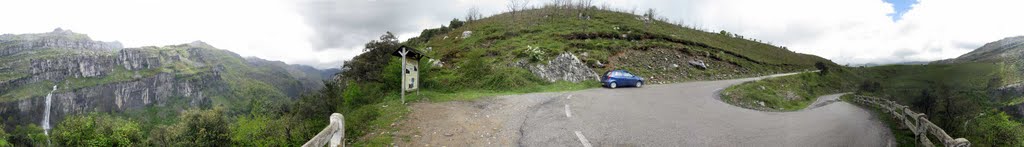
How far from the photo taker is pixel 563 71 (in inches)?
922

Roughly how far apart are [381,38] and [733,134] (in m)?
20.4

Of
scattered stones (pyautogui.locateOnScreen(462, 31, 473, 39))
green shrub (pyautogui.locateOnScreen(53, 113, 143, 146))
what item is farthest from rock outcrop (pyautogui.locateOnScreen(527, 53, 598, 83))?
green shrub (pyautogui.locateOnScreen(53, 113, 143, 146))

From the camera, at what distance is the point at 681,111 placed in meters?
11.0

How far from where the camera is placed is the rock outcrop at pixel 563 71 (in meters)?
22.8

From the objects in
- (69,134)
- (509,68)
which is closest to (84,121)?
(69,134)

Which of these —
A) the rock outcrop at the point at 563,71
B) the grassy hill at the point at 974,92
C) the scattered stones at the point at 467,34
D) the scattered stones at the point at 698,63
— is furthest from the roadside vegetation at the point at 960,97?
the scattered stones at the point at 467,34

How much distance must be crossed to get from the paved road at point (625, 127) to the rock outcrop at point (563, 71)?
10.6 meters

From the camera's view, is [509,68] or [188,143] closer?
[188,143]

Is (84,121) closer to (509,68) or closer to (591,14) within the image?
(509,68)

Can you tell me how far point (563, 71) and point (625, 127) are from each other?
15.4 metres

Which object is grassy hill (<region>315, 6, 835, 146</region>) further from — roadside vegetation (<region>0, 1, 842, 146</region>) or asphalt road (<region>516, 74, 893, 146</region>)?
asphalt road (<region>516, 74, 893, 146</region>)

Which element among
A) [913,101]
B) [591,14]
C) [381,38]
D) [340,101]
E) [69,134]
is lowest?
[69,134]

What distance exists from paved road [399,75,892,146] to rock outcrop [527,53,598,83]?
34.9 feet

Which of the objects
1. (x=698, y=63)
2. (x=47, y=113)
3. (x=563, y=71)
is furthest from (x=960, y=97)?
(x=47, y=113)
